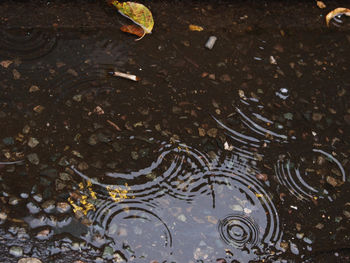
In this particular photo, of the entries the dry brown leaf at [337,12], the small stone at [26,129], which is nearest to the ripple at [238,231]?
the small stone at [26,129]

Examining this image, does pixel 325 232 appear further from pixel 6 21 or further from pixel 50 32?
pixel 6 21

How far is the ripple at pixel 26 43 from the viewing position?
8.11 feet

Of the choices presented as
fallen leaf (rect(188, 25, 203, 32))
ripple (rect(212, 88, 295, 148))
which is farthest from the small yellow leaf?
ripple (rect(212, 88, 295, 148))

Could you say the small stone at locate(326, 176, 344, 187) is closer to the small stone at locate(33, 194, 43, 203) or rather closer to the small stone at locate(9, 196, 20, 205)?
the small stone at locate(33, 194, 43, 203)

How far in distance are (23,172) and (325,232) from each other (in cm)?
141

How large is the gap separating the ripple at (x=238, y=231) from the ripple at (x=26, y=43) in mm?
1348

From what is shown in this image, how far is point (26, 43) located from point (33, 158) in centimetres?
75

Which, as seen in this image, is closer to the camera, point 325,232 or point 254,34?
point 325,232

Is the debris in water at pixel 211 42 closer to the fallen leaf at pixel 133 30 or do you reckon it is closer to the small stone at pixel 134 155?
the fallen leaf at pixel 133 30

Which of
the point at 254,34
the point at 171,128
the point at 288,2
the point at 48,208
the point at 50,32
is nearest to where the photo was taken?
the point at 48,208

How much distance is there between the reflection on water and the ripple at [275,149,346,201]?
0.14m

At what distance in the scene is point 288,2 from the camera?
2979 millimetres

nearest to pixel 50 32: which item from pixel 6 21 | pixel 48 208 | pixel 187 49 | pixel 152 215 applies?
pixel 6 21

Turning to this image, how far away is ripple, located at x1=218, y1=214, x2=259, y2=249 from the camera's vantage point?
201 centimetres
